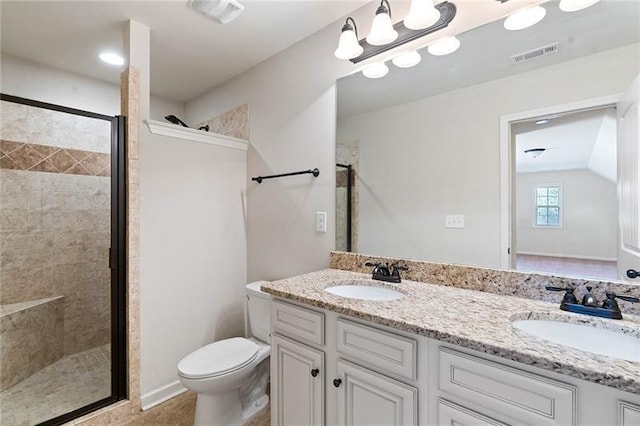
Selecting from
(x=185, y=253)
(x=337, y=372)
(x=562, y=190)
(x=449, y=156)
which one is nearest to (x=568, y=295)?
(x=562, y=190)

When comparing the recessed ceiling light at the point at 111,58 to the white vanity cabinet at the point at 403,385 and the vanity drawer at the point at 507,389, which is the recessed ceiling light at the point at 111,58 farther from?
the vanity drawer at the point at 507,389

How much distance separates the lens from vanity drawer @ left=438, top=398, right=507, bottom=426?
2.73 ft

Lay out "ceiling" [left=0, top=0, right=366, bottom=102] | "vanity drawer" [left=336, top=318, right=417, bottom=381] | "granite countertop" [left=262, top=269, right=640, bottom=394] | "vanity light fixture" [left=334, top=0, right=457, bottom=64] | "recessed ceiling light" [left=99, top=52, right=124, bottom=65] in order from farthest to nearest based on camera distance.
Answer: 1. "recessed ceiling light" [left=99, top=52, right=124, bottom=65]
2. "ceiling" [left=0, top=0, right=366, bottom=102]
3. "vanity light fixture" [left=334, top=0, right=457, bottom=64]
4. "vanity drawer" [left=336, top=318, right=417, bottom=381]
5. "granite countertop" [left=262, top=269, right=640, bottom=394]

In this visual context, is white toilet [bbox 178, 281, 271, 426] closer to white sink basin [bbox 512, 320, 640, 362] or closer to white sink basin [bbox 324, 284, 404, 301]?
white sink basin [bbox 324, 284, 404, 301]

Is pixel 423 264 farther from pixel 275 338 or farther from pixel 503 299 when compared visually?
pixel 275 338

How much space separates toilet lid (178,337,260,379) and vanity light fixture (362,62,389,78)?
1.74m

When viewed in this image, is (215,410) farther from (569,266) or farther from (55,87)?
(55,87)

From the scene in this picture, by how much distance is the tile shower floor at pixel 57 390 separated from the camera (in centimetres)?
177

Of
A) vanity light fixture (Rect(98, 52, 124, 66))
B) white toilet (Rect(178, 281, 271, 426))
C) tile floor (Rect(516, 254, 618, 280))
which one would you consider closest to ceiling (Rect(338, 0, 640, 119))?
tile floor (Rect(516, 254, 618, 280))

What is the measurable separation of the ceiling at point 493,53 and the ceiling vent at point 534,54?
0.02 m

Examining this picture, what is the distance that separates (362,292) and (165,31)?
2.06 meters

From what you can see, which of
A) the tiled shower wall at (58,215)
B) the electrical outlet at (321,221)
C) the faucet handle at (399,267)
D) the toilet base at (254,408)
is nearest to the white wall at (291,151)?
the electrical outlet at (321,221)

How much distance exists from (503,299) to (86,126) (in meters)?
3.27

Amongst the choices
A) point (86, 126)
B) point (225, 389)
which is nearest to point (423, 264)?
point (225, 389)
